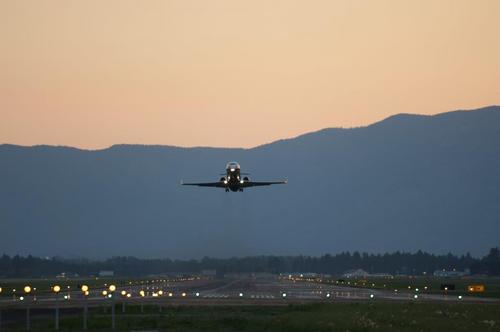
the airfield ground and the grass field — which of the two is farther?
the airfield ground

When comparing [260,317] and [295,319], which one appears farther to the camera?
[260,317]

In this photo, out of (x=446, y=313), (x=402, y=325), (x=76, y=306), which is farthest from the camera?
(x=76, y=306)

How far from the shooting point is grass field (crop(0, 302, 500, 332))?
238 feet

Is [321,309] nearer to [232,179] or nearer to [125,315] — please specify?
[125,315]

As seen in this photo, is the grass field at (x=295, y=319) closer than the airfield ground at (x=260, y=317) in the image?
Yes

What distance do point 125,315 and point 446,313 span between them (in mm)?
26370

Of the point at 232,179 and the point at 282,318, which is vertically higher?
the point at 232,179

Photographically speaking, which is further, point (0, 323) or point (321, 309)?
point (321, 309)

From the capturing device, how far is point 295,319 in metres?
79.9

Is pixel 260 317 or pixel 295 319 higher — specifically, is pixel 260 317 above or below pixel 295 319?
above

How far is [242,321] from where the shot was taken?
254ft

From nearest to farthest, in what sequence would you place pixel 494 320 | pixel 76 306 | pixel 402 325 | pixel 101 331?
pixel 101 331, pixel 402 325, pixel 494 320, pixel 76 306

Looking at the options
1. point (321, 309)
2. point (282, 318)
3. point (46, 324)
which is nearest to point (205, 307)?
point (321, 309)

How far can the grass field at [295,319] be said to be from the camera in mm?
72606
